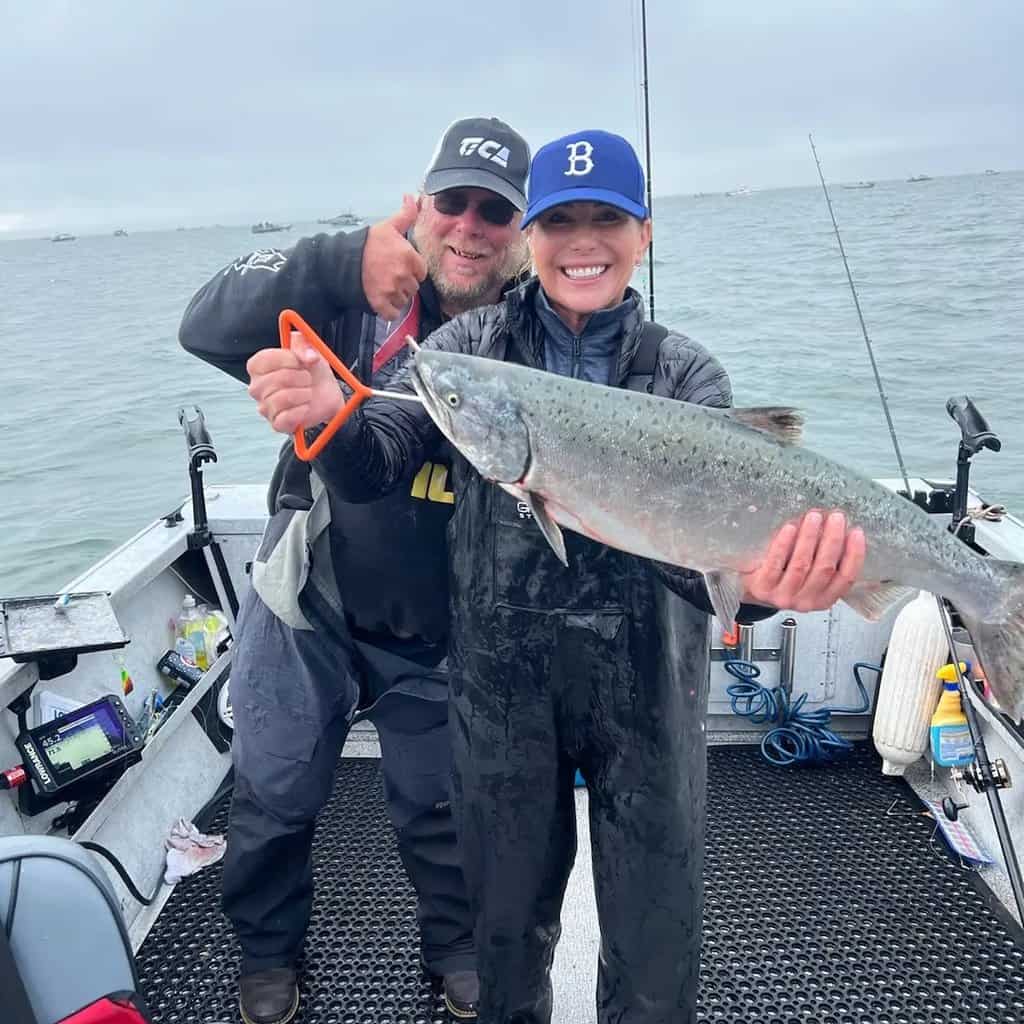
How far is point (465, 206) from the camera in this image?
2.98m

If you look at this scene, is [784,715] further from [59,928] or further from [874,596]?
[59,928]

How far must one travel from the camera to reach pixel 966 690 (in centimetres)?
412

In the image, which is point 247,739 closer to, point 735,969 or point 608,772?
point 608,772

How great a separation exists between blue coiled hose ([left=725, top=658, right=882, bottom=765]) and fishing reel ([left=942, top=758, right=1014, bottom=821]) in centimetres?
61

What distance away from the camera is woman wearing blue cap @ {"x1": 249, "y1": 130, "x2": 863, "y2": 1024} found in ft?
8.19

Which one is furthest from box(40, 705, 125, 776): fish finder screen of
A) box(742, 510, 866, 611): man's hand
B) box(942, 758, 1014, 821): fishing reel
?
A: box(942, 758, 1014, 821): fishing reel

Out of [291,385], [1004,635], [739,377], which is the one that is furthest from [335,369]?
[739,377]

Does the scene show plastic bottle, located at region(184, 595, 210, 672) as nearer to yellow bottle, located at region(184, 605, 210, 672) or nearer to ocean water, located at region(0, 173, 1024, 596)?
yellow bottle, located at region(184, 605, 210, 672)

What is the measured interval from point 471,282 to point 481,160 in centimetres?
39

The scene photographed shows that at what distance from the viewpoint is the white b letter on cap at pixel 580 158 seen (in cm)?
246

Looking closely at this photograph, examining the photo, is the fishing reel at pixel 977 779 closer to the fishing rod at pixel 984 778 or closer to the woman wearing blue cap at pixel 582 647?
the fishing rod at pixel 984 778

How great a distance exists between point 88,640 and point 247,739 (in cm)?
81

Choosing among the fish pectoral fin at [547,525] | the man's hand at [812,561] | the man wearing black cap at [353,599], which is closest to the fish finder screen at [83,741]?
the man wearing black cap at [353,599]

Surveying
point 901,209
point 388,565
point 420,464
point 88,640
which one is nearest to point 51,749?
point 88,640
